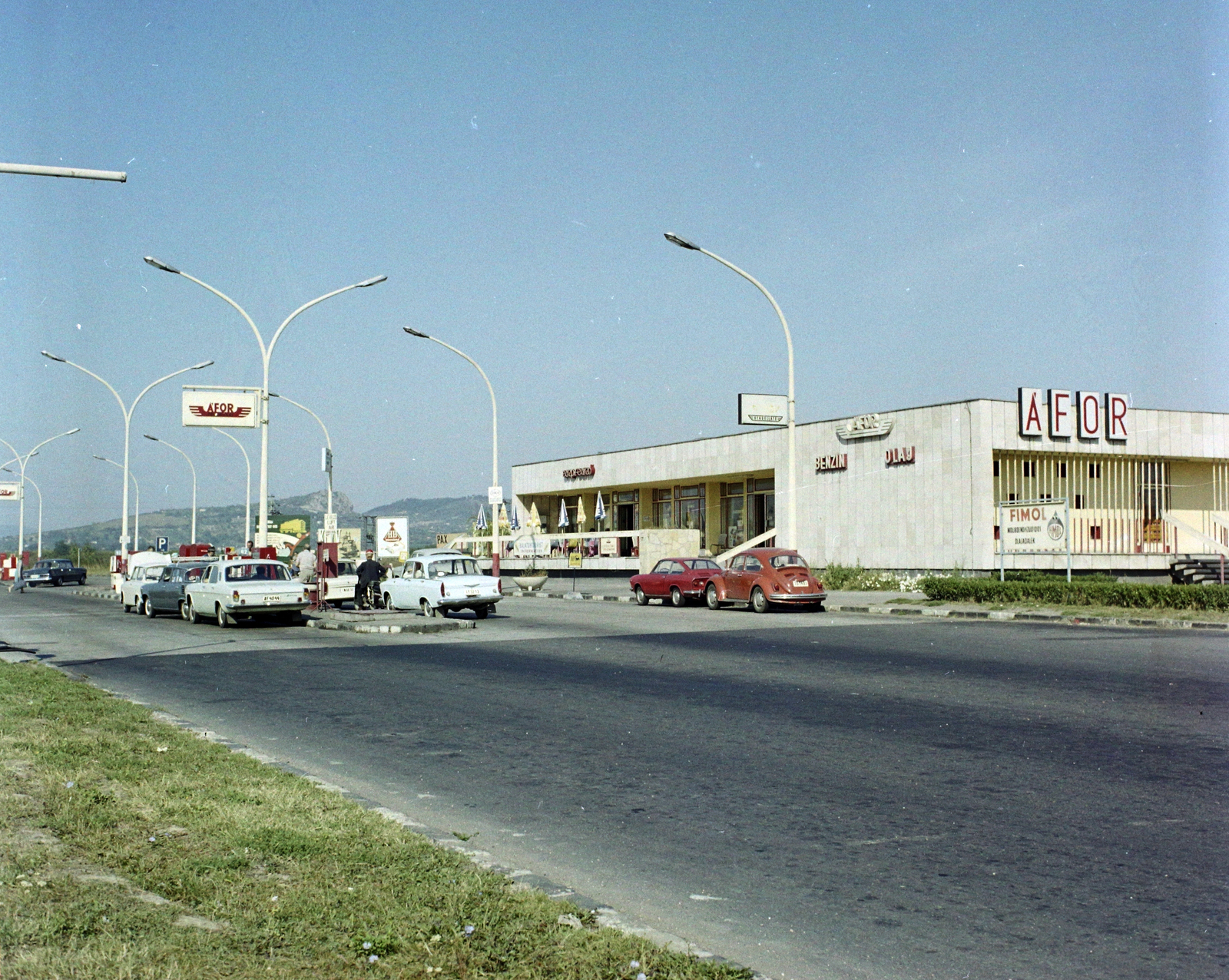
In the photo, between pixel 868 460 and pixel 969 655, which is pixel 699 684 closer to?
pixel 969 655

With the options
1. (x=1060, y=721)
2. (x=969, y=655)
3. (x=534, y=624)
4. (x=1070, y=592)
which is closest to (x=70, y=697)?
(x=1060, y=721)

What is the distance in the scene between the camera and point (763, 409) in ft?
105

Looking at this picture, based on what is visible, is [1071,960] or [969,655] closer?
[1071,960]

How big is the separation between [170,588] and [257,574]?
4.37 meters

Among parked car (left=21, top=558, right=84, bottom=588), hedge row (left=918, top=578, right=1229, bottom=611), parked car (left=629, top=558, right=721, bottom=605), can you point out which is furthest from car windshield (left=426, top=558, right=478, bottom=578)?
parked car (left=21, top=558, right=84, bottom=588)

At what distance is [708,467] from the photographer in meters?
55.9

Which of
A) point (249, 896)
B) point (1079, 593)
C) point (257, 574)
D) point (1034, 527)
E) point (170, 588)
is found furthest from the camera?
point (1034, 527)

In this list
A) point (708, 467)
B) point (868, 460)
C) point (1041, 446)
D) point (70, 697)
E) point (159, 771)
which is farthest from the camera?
point (708, 467)

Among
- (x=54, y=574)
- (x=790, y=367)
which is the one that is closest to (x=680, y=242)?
(x=790, y=367)

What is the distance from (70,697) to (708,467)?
45844 millimetres

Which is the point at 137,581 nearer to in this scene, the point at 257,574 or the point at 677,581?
the point at 257,574

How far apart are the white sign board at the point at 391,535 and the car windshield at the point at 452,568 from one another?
14702 mm

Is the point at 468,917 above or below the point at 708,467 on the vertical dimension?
below

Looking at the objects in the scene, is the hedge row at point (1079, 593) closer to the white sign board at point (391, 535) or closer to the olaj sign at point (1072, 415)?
the olaj sign at point (1072, 415)
